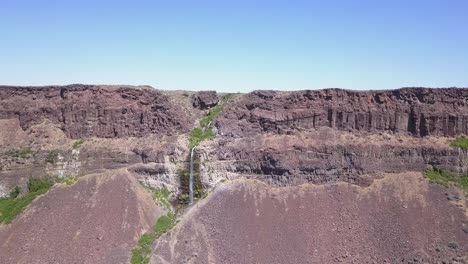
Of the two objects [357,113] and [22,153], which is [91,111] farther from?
[357,113]

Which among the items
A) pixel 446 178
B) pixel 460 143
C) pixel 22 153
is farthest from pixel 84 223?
pixel 460 143

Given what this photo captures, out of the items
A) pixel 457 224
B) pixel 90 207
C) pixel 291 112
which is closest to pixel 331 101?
pixel 291 112

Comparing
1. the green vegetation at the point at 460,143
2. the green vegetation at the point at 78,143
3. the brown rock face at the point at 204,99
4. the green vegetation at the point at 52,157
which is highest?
the brown rock face at the point at 204,99

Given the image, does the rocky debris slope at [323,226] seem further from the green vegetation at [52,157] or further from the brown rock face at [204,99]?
the green vegetation at [52,157]

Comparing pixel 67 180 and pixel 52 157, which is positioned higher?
pixel 52 157

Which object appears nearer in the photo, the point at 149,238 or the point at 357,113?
the point at 149,238

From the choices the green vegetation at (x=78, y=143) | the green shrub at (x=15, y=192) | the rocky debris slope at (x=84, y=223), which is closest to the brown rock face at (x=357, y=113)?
the rocky debris slope at (x=84, y=223)
